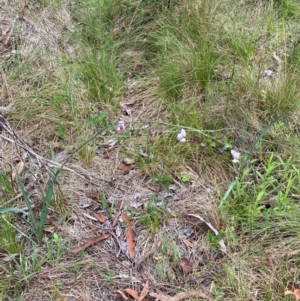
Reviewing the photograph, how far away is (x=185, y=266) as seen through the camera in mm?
1852

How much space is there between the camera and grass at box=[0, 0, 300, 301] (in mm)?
1831

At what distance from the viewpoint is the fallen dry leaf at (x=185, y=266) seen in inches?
72.4

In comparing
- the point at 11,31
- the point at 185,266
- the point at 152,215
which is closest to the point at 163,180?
the point at 152,215

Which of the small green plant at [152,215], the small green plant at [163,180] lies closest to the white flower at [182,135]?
the small green plant at [163,180]

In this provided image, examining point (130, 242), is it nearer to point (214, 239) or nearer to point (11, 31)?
point (214, 239)

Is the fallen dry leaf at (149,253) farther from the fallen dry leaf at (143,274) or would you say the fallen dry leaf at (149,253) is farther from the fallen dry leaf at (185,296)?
the fallen dry leaf at (185,296)

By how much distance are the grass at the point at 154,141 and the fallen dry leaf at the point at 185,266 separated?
20 millimetres

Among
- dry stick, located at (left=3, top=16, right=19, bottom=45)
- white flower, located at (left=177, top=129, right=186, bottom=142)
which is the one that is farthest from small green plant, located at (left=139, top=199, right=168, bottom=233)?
dry stick, located at (left=3, top=16, right=19, bottom=45)

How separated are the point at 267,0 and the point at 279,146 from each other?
54.8 inches

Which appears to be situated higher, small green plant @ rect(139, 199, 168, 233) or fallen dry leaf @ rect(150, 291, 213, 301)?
small green plant @ rect(139, 199, 168, 233)

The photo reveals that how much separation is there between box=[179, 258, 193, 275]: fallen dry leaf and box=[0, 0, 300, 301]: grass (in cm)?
2

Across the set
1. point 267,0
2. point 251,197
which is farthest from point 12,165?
point 267,0

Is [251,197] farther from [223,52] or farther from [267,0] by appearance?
[267,0]

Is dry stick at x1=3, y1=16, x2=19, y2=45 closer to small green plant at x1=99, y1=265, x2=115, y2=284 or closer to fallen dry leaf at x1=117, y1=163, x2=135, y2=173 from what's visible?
fallen dry leaf at x1=117, y1=163, x2=135, y2=173
